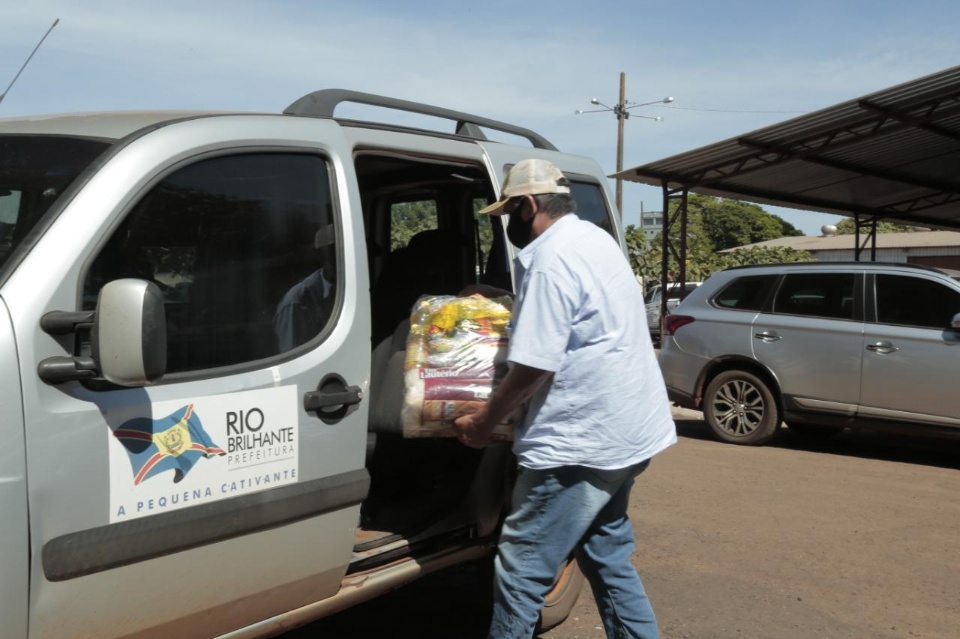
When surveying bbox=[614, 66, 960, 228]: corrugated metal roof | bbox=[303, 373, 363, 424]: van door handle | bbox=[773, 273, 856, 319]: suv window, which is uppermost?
bbox=[614, 66, 960, 228]: corrugated metal roof

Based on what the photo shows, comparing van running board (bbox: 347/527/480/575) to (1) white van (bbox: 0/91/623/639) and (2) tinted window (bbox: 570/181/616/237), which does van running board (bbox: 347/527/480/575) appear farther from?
(2) tinted window (bbox: 570/181/616/237)

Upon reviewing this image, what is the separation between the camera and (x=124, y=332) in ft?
7.66

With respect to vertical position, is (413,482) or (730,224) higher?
(730,224)

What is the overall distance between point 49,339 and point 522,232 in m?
1.54

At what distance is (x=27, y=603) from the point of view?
2367 mm

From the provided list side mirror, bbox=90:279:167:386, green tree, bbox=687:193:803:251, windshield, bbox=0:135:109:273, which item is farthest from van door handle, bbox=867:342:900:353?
green tree, bbox=687:193:803:251

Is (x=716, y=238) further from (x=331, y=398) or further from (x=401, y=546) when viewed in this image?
(x=331, y=398)

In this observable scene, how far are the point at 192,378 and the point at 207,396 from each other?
0.21ft

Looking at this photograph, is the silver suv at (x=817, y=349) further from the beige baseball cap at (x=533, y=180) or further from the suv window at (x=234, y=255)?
the suv window at (x=234, y=255)

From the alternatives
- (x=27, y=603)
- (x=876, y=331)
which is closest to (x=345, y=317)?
(x=27, y=603)

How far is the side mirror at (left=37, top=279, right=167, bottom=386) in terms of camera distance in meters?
2.34

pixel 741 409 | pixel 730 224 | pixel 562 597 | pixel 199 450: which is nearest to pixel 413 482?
pixel 562 597

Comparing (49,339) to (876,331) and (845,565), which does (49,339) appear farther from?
(876,331)

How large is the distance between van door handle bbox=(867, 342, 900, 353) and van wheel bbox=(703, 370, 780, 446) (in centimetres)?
102
